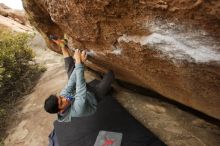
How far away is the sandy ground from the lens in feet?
19.3

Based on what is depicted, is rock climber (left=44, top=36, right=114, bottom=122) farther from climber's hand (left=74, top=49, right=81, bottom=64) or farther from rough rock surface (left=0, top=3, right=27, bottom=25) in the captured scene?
rough rock surface (left=0, top=3, right=27, bottom=25)

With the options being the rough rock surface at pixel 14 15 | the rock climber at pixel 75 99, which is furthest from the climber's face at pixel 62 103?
the rough rock surface at pixel 14 15

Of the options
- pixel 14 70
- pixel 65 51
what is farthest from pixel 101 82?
pixel 14 70

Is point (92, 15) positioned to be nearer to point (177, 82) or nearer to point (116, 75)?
point (177, 82)

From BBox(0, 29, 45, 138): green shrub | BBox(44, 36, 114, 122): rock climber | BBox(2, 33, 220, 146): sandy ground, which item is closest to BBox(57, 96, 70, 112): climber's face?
BBox(44, 36, 114, 122): rock climber

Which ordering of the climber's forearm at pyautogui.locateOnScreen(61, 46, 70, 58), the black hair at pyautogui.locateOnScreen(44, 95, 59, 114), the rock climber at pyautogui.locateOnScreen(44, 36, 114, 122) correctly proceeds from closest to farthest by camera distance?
the black hair at pyautogui.locateOnScreen(44, 95, 59, 114)
the rock climber at pyautogui.locateOnScreen(44, 36, 114, 122)
the climber's forearm at pyautogui.locateOnScreen(61, 46, 70, 58)

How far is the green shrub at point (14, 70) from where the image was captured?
9.22 meters

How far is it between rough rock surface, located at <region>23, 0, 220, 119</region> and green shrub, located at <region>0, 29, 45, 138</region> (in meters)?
4.44

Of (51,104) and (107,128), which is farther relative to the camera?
(107,128)

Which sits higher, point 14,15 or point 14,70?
point 14,15

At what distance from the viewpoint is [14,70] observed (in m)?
9.84

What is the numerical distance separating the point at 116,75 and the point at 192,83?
3.04 m

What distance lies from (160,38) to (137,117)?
317cm

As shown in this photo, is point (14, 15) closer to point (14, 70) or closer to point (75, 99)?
point (14, 70)
